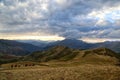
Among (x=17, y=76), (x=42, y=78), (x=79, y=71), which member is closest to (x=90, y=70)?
(x=79, y=71)

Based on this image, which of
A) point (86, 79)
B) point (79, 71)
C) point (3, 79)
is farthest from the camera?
point (79, 71)

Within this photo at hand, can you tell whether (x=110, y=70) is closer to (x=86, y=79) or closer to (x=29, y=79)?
(x=86, y=79)

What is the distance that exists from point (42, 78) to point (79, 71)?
1127cm

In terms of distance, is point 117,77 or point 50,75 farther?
point 50,75

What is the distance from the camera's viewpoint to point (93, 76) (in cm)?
5953

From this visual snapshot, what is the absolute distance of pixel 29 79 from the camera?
197ft

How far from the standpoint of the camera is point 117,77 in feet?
190

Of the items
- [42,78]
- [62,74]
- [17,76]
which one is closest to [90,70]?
[62,74]

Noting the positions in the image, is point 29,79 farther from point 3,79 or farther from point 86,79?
point 86,79

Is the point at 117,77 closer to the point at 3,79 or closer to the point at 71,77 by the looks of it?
the point at 71,77

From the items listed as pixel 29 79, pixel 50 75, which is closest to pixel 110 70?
pixel 50 75

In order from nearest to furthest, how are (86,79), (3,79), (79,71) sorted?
(86,79) → (3,79) → (79,71)

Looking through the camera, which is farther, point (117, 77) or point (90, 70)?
point (90, 70)

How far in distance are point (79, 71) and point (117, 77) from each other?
1141cm
